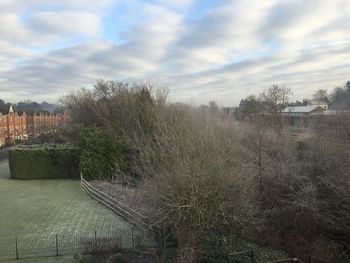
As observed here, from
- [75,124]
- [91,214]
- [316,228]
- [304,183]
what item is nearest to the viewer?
[316,228]

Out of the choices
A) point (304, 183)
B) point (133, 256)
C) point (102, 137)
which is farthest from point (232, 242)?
point (102, 137)

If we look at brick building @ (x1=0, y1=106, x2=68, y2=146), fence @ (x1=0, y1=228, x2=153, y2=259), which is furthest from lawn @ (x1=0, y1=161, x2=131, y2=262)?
brick building @ (x1=0, y1=106, x2=68, y2=146)

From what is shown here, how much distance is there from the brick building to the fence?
50009 mm

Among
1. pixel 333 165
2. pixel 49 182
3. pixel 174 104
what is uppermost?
pixel 174 104

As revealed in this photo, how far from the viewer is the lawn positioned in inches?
742

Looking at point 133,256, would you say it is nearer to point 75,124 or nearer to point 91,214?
point 91,214

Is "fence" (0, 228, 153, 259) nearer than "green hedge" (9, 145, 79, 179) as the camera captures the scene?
Yes

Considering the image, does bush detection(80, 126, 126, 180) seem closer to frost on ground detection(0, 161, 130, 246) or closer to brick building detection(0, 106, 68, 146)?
frost on ground detection(0, 161, 130, 246)

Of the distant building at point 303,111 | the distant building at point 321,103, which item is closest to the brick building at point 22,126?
the distant building at point 303,111

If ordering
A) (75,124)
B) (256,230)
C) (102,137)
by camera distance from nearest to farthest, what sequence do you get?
(256,230) < (102,137) < (75,124)

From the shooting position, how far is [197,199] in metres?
13.3

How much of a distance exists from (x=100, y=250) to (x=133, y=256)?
1458 millimetres

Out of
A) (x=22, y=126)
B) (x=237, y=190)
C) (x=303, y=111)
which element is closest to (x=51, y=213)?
(x=237, y=190)

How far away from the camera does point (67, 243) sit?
18.4m
